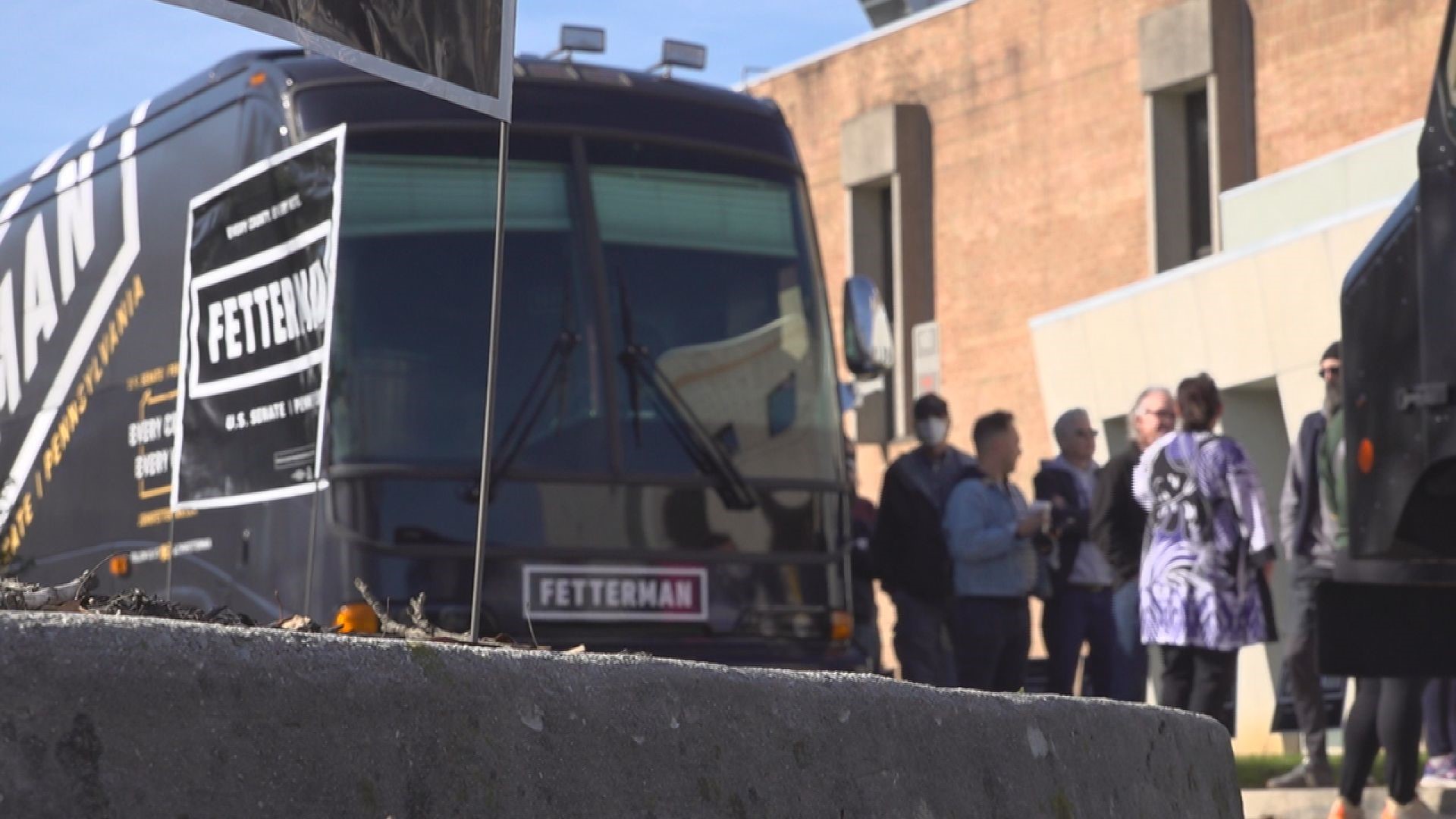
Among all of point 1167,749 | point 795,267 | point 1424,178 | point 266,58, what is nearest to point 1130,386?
point 795,267

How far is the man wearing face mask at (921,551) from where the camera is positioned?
1091 centimetres

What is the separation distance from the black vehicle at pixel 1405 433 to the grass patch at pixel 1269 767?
7.15 ft

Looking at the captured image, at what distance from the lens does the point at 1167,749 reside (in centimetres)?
341

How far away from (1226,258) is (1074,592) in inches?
365

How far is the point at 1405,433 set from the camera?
700 centimetres

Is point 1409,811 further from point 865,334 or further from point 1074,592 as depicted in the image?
point 1074,592

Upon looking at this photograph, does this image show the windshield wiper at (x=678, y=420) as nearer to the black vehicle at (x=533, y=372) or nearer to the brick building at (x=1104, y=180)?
the black vehicle at (x=533, y=372)

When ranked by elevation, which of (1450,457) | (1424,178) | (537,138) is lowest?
(1450,457)

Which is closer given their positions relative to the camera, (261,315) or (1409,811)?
(261,315)

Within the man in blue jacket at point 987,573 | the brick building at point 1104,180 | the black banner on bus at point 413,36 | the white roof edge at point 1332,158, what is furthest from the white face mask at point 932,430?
the white roof edge at point 1332,158

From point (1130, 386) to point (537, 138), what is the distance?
1289cm

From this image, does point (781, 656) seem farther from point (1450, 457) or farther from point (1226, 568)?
point (1450, 457)

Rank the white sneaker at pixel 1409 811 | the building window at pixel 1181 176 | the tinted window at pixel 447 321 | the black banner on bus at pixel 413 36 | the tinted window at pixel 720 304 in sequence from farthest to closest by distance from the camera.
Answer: the building window at pixel 1181 176 < the tinted window at pixel 720 304 < the tinted window at pixel 447 321 < the white sneaker at pixel 1409 811 < the black banner on bus at pixel 413 36

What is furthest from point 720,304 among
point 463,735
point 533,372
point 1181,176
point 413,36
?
point 1181,176
